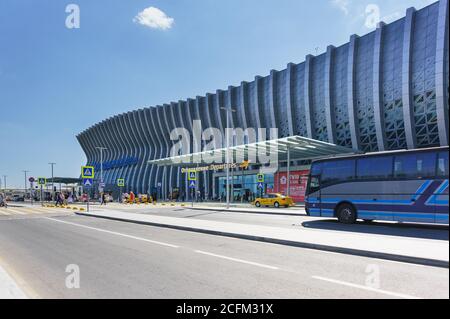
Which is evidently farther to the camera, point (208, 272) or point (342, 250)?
point (342, 250)

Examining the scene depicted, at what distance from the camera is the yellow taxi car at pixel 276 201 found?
31.9 m

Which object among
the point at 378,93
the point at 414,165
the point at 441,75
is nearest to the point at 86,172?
the point at 414,165

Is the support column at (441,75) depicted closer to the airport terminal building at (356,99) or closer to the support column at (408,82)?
the airport terminal building at (356,99)

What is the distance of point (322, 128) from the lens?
47219mm

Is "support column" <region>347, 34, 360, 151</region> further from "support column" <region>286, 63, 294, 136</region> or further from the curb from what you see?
the curb

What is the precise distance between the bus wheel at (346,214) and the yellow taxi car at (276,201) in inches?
643

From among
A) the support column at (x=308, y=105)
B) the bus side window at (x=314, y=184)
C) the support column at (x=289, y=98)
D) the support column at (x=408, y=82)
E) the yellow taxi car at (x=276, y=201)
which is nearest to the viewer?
the bus side window at (x=314, y=184)

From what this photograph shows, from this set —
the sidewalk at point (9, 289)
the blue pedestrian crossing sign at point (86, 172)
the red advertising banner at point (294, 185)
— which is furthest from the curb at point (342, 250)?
the red advertising banner at point (294, 185)

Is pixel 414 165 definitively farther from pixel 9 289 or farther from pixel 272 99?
pixel 272 99

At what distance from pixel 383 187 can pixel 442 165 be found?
231 cm

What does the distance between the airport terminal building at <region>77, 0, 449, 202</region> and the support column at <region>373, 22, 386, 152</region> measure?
111 mm

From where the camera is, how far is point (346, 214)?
15297 mm

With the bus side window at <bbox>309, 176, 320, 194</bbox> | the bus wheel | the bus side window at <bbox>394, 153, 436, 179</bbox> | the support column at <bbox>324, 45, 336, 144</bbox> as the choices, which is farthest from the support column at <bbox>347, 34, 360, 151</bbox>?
the bus side window at <bbox>394, 153, 436, 179</bbox>
